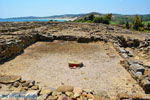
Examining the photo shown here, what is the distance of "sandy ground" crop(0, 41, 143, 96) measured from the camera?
284 inches

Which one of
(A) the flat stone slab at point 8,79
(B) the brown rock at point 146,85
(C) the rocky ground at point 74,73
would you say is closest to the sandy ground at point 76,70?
(C) the rocky ground at point 74,73

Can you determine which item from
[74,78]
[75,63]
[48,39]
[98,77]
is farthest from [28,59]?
[48,39]

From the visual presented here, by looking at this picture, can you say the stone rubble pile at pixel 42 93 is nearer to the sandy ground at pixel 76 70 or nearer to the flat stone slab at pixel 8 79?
the flat stone slab at pixel 8 79

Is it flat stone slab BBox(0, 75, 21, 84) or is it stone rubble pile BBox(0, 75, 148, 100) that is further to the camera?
flat stone slab BBox(0, 75, 21, 84)

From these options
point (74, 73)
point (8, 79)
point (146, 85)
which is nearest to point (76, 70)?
point (74, 73)

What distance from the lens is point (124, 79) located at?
305 inches

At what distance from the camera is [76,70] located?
8781 mm

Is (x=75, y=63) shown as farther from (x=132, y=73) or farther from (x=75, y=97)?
(x=75, y=97)

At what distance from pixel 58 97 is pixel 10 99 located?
139 cm

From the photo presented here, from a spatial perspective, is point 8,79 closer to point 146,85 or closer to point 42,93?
point 42,93

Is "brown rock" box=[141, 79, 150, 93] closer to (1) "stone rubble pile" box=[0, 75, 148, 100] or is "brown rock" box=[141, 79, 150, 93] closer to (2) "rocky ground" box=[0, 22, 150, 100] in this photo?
(2) "rocky ground" box=[0, 22, 150, 100]

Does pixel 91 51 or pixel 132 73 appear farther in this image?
pixel 91 51

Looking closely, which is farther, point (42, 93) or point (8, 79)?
point (8, 79)

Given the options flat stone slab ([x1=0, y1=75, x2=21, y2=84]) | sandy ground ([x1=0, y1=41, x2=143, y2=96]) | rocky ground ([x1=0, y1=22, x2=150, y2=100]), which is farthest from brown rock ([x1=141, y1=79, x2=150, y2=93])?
flat stone slab ([x1=0, y1=75, x2=21, y2=84])
